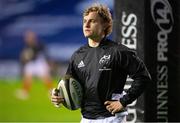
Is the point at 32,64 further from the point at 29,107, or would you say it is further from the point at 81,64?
the point at 81,64

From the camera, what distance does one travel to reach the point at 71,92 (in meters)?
3.45

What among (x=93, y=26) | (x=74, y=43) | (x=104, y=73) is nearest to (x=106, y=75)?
(x=104, y=73)

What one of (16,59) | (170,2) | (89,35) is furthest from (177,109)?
(89,35)

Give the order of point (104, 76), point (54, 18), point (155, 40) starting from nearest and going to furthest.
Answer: point (104, 76) → point (155, 40) → point (54, 18)

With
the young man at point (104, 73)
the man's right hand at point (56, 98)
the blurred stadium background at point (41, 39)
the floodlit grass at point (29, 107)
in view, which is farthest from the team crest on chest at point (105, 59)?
the floodlit grass at point (29, 107)

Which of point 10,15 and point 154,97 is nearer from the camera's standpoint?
point 154,97

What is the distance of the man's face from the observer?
3352 millimetres

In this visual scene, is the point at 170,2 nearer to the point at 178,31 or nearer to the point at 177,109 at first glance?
the point at 178,31

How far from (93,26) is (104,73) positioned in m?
0.31

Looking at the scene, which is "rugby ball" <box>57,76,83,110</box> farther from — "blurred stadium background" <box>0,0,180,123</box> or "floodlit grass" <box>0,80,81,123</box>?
"floodlit grass" <box>0,80,81,123</box>

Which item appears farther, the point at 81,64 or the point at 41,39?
the point at 41,39

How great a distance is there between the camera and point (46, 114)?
6219 mm

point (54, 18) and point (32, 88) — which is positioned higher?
point (54, 18)

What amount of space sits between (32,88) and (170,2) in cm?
198
